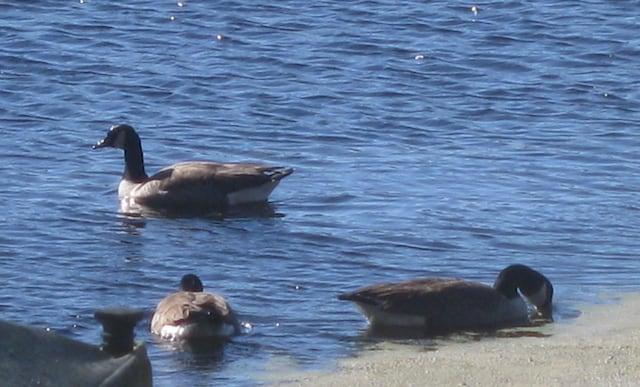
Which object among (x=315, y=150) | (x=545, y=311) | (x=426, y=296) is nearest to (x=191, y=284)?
(x=426, y=296)

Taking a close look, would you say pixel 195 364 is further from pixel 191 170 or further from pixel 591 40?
pixel 591 40

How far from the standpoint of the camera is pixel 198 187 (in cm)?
1574

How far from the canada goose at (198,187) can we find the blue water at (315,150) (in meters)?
0.23

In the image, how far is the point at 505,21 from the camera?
23656mm

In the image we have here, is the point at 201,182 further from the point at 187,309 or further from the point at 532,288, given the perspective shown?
the point at 187,309

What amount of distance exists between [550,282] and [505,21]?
11527mm

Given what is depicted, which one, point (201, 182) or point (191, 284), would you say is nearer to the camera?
point (191, 284)

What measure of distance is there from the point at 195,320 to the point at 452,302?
Answer: 5.82 ft

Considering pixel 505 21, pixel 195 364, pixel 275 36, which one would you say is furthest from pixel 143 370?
pixel 505 21

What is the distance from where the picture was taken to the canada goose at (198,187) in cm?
1561

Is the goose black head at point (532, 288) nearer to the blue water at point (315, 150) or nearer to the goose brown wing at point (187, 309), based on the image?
the blue water at point (315, 150)

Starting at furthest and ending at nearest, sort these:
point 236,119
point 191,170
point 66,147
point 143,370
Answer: point 236,119
point 66,147
point 191,170
point 143,370

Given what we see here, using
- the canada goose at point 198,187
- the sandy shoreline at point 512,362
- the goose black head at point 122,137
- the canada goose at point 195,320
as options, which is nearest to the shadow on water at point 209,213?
the canada goose at point 198,187

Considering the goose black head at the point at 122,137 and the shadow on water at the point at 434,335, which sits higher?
the goose black head at the point at 122,137
